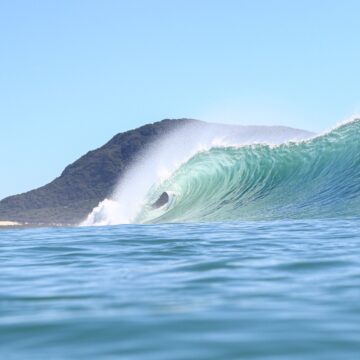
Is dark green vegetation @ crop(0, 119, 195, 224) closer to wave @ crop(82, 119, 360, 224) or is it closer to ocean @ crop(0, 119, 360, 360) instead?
wave @ crop(82, 119, 360, 224)

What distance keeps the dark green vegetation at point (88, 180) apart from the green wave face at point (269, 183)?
67.4 m

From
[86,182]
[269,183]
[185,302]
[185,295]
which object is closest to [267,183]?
[269,183]

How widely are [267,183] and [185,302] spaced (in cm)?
2051

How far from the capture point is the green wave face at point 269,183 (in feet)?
67.9

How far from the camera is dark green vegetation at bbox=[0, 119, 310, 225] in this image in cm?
10281

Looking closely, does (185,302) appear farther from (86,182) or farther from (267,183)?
(86,182)

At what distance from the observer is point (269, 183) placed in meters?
25.6

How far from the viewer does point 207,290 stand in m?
5.90

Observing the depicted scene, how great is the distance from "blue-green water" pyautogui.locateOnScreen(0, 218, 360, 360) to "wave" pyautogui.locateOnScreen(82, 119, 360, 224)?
9.26m

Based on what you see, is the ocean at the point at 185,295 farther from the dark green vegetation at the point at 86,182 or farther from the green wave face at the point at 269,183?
the dark green vegetation at the point at 86,182

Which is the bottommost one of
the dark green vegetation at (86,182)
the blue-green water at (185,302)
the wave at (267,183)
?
the blue-green water at (185,302)

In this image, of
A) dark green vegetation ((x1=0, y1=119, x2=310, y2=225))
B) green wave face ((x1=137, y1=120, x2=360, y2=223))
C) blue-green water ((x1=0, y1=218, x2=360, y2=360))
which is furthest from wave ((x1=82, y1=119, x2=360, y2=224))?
dark green vegetation ((x1=0, y1=119, x2=310, y2=225))

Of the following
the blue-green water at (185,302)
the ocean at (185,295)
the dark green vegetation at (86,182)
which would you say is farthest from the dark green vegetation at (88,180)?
the blue-green water at (185,302)

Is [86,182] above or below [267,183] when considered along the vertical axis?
above
